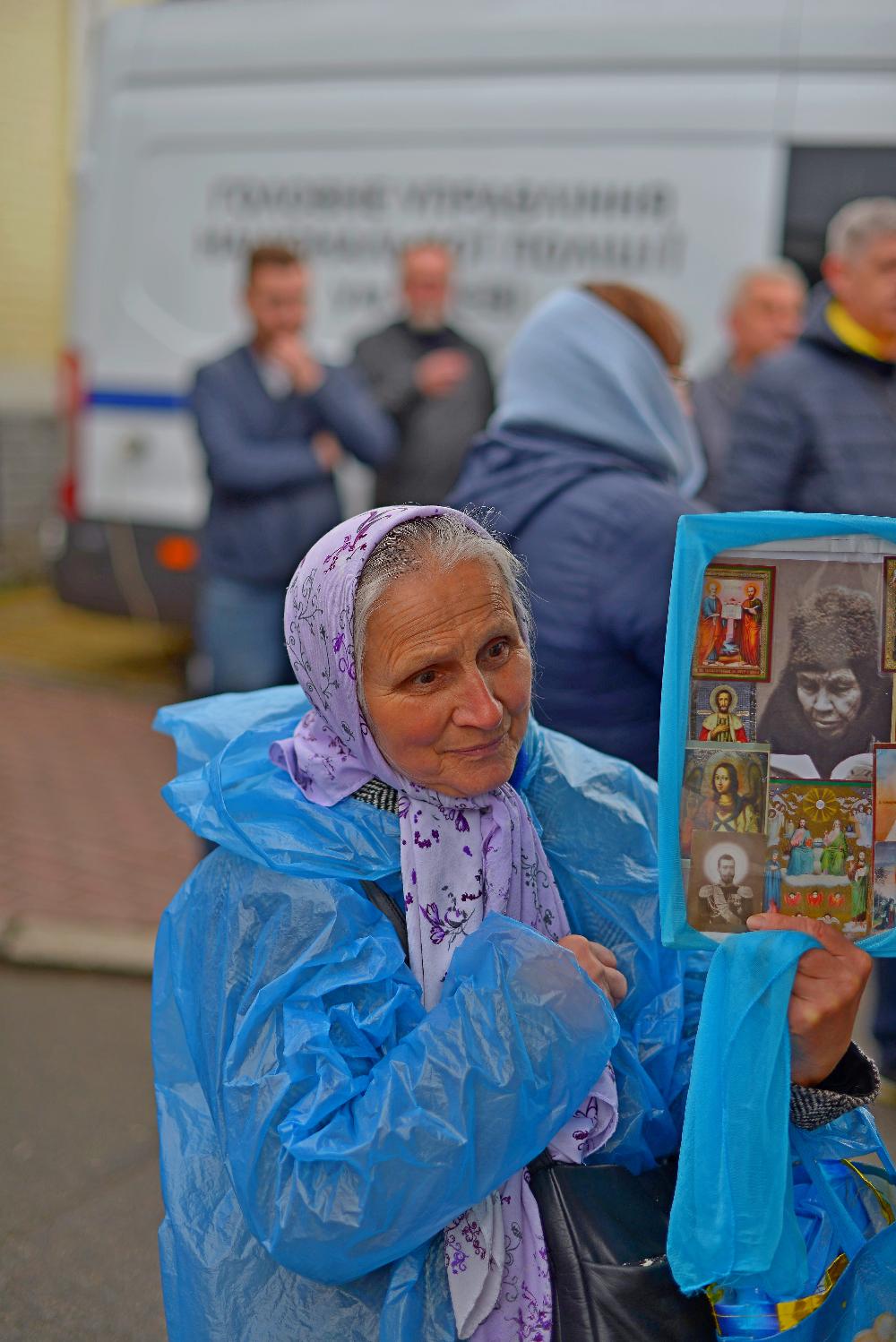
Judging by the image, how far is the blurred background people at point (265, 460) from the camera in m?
4.92

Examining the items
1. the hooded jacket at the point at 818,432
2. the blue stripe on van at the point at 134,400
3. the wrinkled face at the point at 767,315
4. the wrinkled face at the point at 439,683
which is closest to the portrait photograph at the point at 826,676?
the wrinkled face at the point at 439,683

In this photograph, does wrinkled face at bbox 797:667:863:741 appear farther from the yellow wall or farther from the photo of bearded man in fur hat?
the yellow wall

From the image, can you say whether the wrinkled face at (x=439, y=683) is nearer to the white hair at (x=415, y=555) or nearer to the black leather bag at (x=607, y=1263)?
the white hair at (x=415, y=555)

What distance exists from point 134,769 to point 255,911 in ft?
16.4

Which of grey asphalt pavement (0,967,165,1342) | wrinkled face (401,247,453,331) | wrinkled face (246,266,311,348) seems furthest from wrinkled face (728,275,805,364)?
grey asphalt pavement (0,967,165,1342)

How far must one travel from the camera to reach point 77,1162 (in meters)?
3.49

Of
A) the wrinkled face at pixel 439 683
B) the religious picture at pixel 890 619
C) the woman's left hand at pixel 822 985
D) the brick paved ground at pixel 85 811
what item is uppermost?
the religious picture at pixel 890 619

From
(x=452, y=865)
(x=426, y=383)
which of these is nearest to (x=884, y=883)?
(x=452, y=865)

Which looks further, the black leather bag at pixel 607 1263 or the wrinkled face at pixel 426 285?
the wrinkled face at pixel 426 285

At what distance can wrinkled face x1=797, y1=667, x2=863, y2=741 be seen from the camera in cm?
156

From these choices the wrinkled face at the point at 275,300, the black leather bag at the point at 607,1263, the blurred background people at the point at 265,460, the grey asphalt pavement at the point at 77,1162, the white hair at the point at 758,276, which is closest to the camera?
the black leather bag at the point at 607,1263

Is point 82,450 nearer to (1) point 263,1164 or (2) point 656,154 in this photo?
(2) point 656,154

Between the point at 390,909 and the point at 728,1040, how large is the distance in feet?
1.27

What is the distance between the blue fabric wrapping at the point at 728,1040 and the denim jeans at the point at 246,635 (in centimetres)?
343
